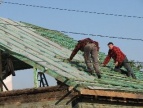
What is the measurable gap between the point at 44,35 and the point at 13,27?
2.05 meters

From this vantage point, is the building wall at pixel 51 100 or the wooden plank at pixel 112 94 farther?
the building wall at pixel 51 100

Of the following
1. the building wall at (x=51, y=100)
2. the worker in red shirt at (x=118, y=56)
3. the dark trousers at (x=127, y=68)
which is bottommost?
the building wall at (x=51, y=100)

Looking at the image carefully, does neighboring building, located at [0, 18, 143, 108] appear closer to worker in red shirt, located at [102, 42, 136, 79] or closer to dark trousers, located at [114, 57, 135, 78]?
worker in red shirt, located at [102, 42, 136, 79]

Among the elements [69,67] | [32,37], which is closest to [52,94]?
[69,67]

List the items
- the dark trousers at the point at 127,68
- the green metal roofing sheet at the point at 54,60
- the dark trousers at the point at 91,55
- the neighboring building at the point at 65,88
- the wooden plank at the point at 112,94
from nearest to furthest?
the wooden plank at the point at 112,94
the neighboring building at the point at 65,88
the green metal roofing sheet at the point at 54,60
the dark trousers at the point at 91,55
the dark trousers at the point at 127,68

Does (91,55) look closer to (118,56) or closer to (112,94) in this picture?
(112,94)

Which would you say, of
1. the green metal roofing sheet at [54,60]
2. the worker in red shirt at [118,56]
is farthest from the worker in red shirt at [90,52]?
the worker in red shirt at [118,56]

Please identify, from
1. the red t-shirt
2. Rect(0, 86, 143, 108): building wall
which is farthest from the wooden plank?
the red t-shirt

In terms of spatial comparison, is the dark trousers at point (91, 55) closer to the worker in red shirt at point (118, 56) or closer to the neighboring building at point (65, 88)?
the neighboring building at point (65, 88)

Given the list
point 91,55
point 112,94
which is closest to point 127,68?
point 91,55

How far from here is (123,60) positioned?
55.1ft

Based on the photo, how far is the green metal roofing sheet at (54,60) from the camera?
43.0ft

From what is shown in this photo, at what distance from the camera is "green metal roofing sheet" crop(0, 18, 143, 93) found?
43.0ft

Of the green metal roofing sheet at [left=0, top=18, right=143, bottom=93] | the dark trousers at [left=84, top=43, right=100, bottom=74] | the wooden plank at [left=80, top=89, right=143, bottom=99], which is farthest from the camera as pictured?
the dark trousers at [left=84, top=43, right=100, bottom=74]
